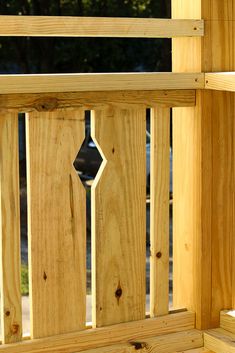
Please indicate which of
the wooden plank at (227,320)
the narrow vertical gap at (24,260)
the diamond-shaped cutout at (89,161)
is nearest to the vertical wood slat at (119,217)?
the wooden plank at (227,320)

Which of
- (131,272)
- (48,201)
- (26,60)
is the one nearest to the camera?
(48,201)

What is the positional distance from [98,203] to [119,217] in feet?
0.28

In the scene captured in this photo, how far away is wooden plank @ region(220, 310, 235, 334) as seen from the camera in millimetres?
2459

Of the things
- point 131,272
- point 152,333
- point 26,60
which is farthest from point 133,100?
point 26,60

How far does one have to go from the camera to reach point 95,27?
2197 mm

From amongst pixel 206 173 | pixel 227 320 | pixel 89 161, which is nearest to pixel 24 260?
pixel 89 161

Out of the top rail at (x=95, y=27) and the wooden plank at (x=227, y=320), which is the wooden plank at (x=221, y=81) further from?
the wooden plank at (x=227, y=320)

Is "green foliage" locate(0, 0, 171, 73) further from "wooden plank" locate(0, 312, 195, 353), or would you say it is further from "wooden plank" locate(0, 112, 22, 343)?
"wooden plank" locate(0, 112, 22, 343)

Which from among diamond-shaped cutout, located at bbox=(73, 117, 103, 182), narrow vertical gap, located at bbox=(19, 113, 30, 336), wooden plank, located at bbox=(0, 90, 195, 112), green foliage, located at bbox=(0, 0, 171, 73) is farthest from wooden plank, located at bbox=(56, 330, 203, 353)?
green foliage, located at bbox=(0, 0, 171, 73)

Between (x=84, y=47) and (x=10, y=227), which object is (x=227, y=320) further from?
(x=84, y=47)

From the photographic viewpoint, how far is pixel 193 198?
7.96 ft

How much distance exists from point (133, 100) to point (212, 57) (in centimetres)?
31

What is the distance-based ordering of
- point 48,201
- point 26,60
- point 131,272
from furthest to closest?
point 26,60 < point 131,272 < point 48,201

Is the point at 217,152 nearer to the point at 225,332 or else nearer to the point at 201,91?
the point at 201,91
